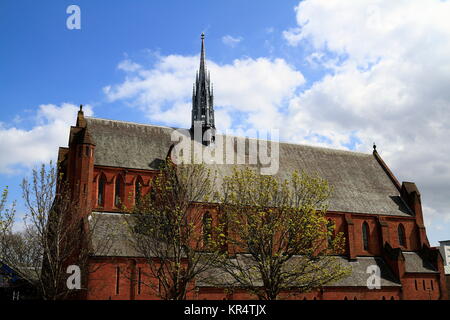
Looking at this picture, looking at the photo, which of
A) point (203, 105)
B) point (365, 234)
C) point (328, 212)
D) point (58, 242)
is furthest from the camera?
point (203, 105)

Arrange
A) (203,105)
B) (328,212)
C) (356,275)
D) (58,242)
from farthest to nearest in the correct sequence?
1. (203,105)
2. (328,212)
3. (356,275)
4. (58,242)

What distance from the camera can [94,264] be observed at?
3219cm

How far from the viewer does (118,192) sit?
3903 centimetres

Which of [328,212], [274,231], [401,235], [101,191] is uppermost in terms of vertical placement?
[101,191]

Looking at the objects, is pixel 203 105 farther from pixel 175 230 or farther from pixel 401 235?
pixel 401 235

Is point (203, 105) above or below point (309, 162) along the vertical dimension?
above

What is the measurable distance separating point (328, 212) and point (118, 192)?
21.3 metres

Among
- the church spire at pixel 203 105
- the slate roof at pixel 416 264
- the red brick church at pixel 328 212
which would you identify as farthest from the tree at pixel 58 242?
the slate roof at pixel 416 264

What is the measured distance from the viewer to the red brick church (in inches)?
1339

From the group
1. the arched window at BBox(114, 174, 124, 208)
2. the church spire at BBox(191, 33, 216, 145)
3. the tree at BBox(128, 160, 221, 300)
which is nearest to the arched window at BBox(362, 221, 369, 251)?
the church spire at BBox(191, 33, 216, 145)

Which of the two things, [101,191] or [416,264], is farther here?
[416,264]

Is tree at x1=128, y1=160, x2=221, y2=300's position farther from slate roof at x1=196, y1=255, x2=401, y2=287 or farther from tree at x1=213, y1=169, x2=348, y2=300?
slate roof at x1=196, y1=255, x2=401, y2=287

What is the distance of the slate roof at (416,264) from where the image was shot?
4466 centimetres

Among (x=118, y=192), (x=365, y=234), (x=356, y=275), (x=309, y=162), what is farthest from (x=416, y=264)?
(x=118, y=192)
